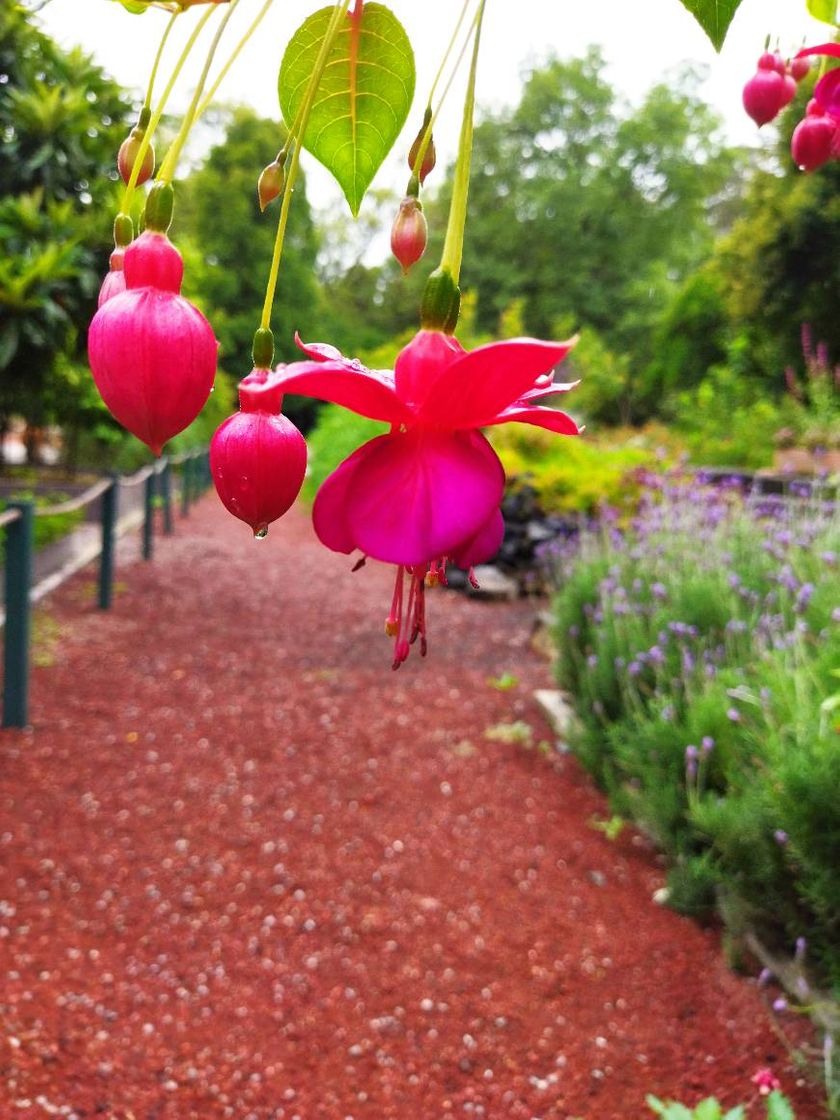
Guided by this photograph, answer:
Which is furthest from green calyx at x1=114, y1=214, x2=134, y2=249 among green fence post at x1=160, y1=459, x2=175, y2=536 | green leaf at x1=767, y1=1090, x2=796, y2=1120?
green fence post at x1=160, y1=459, x2=175, y2=536

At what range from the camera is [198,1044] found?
1.52 m

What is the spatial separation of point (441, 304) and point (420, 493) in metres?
0.05

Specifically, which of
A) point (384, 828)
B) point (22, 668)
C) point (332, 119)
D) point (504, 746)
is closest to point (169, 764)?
point (22, 668)

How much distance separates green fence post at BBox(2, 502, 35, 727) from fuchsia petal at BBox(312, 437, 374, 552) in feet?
7.38

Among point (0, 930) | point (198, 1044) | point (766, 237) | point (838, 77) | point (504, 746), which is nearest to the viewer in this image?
point (838, 77)

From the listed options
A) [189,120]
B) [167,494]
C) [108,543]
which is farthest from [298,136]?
[167,494]

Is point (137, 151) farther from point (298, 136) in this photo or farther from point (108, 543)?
point (108, 543)

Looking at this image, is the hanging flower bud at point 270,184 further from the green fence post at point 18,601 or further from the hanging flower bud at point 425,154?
the green fence post at point 18,601

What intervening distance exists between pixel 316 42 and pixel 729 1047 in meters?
1.65

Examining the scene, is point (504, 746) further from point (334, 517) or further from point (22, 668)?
point (334, 517)

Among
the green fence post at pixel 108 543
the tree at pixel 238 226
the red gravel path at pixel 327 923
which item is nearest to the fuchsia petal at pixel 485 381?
the red gravel path at pixel 327 923

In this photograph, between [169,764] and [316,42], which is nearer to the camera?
[316,42]

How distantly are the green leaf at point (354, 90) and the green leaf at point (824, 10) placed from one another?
15cm

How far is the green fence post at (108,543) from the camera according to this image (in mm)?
3771
